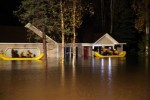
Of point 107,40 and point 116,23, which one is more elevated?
point 116,23

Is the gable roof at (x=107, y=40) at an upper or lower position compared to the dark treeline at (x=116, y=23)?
lower

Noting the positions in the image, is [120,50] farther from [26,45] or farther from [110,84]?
[110,84]

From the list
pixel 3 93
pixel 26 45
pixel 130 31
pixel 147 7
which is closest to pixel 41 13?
pixel 26 45

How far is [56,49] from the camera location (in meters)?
61.4

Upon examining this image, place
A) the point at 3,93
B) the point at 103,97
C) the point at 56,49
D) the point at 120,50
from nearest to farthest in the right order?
the point at 103,97 < the point at 3,93 < the point at 56,49 < the point at 120,50

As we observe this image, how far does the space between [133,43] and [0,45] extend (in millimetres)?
31705

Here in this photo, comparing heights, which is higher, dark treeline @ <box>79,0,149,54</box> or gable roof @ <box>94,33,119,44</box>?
dark treeline @ <box>79,0,149,54</box>

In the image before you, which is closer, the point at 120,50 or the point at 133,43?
the point at 120,50

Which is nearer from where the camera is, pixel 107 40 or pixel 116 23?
pixel 107 40

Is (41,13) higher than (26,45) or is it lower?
higher

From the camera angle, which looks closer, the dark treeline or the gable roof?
the gable roof

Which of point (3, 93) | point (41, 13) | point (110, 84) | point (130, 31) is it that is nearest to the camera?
point (3, 93)

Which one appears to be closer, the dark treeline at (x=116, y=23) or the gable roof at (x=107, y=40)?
the gable roof at (x=107, y=40)

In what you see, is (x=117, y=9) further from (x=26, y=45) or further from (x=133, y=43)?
(x=26, y=45)
